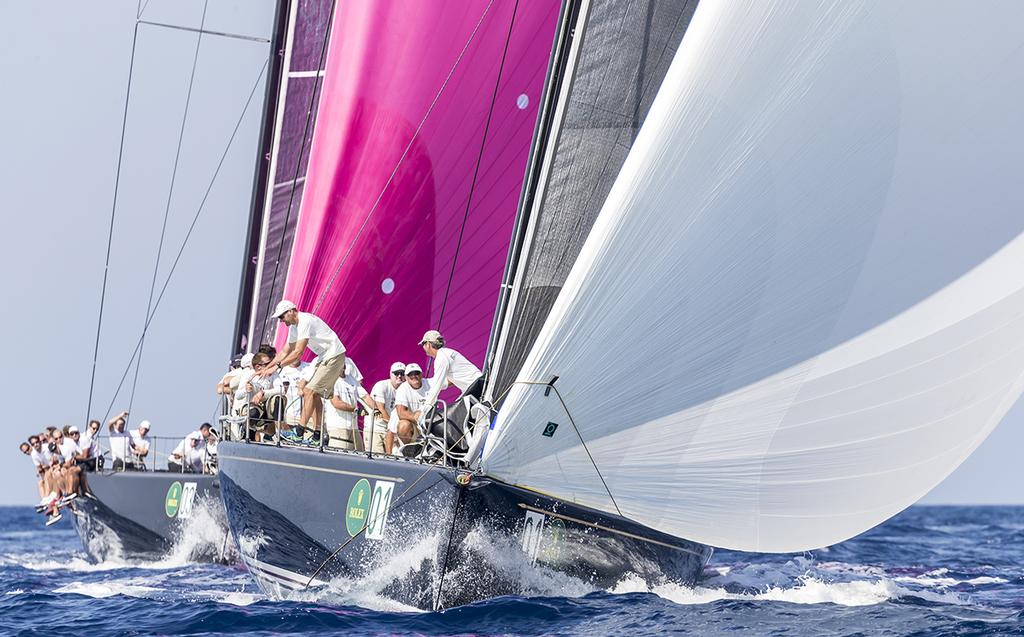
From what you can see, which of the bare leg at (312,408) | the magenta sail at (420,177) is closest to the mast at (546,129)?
the bare leg at (312,408)

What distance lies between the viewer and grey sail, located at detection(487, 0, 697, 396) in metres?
8.72

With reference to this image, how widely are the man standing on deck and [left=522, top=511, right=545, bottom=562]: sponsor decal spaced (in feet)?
7.10

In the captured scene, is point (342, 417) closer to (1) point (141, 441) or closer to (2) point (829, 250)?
(2) point (829, 250)

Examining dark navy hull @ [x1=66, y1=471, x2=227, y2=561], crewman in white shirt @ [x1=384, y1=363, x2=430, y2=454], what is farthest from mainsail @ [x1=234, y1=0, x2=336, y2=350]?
crewman in white shirt @ [x1=384, y1=363, x2=430, y2=454]

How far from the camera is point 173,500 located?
1537 centimetres

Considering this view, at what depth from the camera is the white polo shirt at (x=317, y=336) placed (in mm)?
10008

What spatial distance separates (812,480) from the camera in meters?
7.79

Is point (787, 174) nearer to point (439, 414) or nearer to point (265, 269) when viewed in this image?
point (439, 414)

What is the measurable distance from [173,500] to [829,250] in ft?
32.0

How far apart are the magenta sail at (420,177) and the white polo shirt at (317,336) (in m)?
2.72

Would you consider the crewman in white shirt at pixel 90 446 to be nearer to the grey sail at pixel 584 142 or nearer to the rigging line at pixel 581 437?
the grey sail at pixel 584 142

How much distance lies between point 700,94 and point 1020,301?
211 centimetres

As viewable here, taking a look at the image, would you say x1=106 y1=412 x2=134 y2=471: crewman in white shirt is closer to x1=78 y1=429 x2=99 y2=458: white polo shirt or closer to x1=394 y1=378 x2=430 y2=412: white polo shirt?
x1=78 y1=429 x2=99 y2=458: white polo shirt

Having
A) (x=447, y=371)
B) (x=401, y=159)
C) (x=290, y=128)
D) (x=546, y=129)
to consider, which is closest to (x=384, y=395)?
(x=447, y=371)
